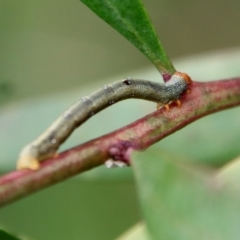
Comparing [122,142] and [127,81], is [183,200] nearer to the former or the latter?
[122,142]

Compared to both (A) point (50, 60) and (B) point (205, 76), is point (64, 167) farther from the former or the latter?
(A) point (50, 60)

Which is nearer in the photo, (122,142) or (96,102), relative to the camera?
(122,142)

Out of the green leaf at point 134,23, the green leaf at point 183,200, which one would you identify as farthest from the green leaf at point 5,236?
the green leaf at point 134,23

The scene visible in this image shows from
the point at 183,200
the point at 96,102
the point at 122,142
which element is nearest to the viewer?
the point at 183,200

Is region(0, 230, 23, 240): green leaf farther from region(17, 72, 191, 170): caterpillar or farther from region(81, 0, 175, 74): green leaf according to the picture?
region(81, 0, 175, 74): green leaf

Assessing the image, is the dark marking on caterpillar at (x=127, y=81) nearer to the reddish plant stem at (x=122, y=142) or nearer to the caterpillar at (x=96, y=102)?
the caterpillar at (x=96, y=102)

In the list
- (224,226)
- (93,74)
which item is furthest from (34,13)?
(224,226)

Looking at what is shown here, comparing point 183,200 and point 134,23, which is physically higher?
point 134,23

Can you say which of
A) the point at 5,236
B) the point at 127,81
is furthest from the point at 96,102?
the point at 5,236
